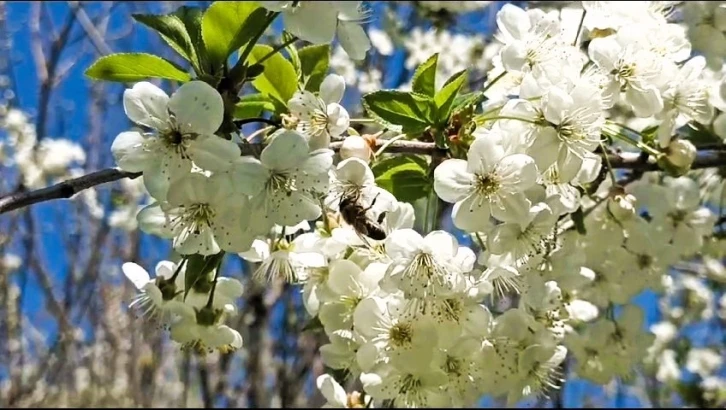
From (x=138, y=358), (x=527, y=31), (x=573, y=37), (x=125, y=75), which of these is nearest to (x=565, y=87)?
(x=527, y=31)

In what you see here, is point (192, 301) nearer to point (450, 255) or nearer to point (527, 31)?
point (450, 255)

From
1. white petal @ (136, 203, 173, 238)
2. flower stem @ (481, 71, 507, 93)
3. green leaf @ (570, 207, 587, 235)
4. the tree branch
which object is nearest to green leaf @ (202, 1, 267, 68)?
the tree branch

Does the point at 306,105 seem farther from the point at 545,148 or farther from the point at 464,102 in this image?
the point at 545,148

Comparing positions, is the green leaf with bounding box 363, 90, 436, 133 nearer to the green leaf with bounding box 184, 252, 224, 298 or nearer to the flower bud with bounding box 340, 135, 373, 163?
the flower bud with bounding box 340, 135, 373, 163

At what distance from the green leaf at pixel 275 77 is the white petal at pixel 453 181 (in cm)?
25

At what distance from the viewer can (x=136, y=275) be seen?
1429 millimetres

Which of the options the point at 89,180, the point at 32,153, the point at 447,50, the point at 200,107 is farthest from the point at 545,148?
the point at 32,153

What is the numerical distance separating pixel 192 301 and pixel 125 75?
402 mm

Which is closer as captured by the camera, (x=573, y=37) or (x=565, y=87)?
(x=565, y=87)

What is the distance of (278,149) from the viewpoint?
3.52 feet

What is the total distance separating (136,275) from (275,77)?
44 centimetres

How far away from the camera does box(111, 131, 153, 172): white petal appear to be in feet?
3.52

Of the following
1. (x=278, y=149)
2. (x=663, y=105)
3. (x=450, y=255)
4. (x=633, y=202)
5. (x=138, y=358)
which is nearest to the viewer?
(x=278, y=149)

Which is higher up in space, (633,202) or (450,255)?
(450,255)
